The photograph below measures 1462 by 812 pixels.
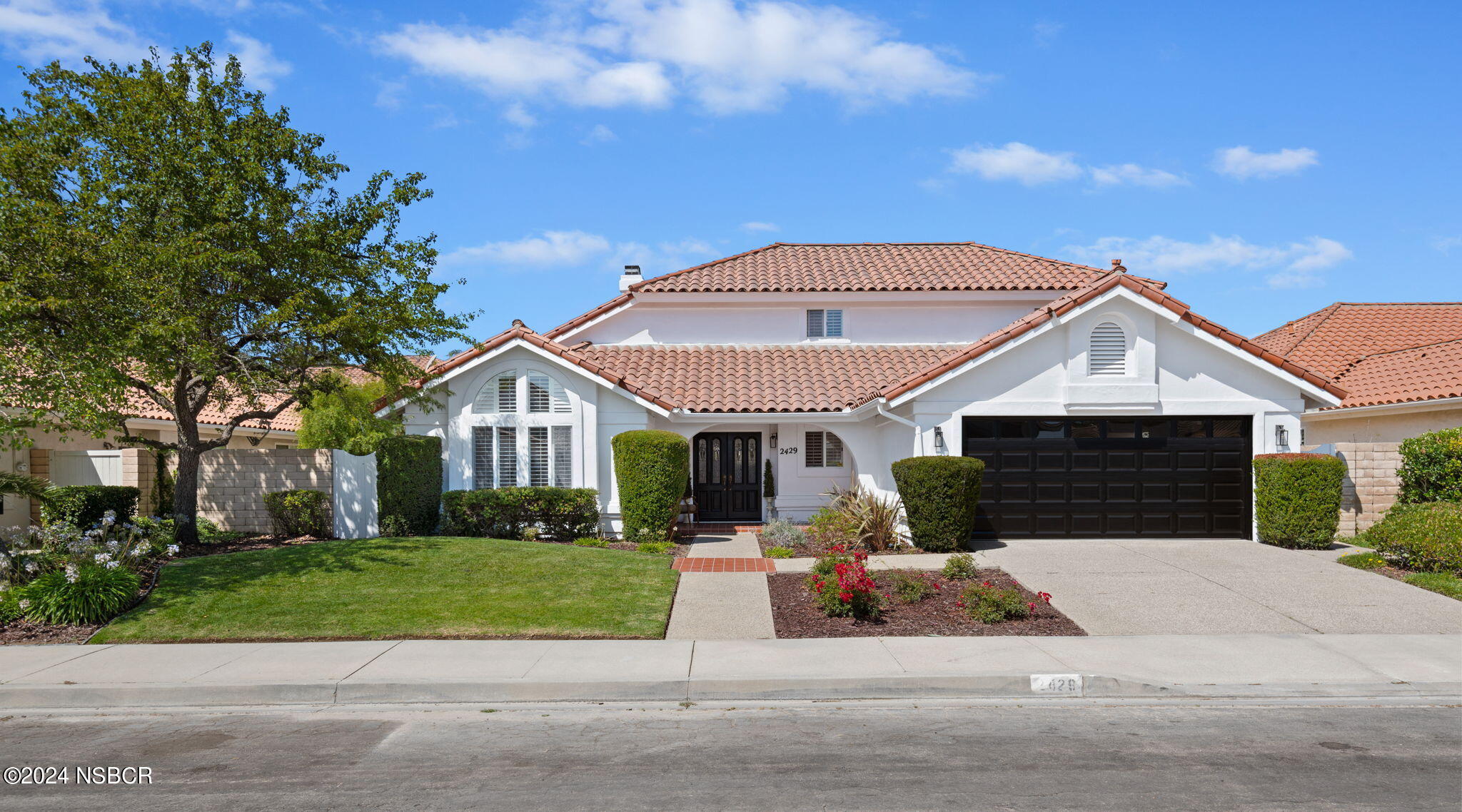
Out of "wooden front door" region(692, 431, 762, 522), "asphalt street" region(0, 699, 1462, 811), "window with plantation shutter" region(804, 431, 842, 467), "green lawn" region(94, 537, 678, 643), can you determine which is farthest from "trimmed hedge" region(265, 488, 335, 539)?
"window with plantation shutter" region(804, 431, 842, 467)

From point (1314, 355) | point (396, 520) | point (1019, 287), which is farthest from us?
point (1314, 355)

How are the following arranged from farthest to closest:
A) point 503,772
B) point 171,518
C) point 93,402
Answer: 1. point 171,518
2. point 93,402
3. point 503,772

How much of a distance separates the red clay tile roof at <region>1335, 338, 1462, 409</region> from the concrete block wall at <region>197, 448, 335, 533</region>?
71.5 feet

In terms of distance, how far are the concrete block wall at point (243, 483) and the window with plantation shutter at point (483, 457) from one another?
2.84m

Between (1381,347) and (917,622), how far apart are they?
22.3m

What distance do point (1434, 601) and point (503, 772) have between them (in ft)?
36.9

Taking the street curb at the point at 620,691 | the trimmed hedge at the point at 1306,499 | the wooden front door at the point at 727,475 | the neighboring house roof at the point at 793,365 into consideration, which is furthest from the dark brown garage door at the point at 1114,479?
the street curb at the point at 620,691

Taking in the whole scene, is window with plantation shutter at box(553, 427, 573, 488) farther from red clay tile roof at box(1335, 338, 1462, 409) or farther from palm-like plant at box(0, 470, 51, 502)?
red clay tile roof at box(1335, 338, 1462, 409)

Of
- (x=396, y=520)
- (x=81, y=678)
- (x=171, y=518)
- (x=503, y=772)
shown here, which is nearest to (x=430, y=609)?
(x=81, y=678)

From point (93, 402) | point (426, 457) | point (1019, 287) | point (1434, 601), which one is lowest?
point (1434, 601)

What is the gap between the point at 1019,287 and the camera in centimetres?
2058

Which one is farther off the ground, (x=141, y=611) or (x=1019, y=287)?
(x=1019, y=287)

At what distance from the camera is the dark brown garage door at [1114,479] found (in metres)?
15.5

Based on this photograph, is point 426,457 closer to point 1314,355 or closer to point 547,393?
point 547,393
